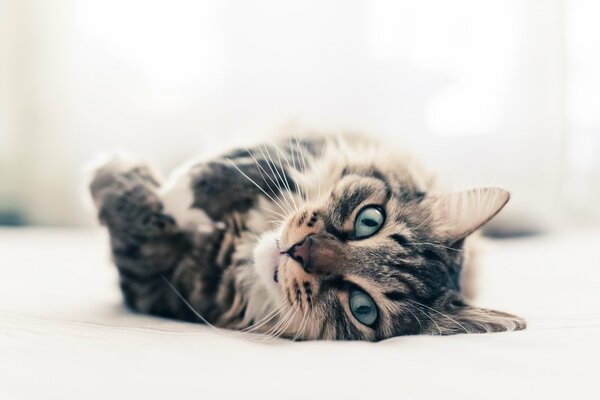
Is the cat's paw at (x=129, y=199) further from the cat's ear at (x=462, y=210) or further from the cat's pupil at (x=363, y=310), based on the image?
the cat's ear at (x=462, y=210)

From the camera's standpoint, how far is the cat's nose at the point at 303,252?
3.48ft

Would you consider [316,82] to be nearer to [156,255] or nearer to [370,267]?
[156,255]

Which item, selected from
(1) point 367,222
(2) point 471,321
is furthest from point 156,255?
(2) point 471,321

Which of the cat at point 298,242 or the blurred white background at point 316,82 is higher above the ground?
the blurred white background at point 316,82

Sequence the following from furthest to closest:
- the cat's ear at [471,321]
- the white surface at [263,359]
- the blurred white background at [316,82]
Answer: the blurred white background at [316,82] → the cat's ear at [471,321] → the white surface at [263,359]

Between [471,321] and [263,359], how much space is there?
0.43 m

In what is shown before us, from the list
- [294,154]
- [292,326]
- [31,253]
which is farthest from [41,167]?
[292,326]

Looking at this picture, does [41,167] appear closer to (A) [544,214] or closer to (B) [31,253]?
(B) [31,253]

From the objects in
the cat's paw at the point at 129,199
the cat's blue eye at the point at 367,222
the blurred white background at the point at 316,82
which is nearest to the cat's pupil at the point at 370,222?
the cat's blue eye at the point at 367,222

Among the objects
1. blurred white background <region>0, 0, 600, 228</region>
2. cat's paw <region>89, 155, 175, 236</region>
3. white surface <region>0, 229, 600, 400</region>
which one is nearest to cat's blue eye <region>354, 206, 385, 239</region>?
white surface <region>0, 229, 600, 400</region>

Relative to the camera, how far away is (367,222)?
3.76ft

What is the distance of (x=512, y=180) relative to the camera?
115 inches

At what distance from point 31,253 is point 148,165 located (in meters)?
0.79

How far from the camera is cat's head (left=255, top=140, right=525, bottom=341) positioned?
106 centimetres
